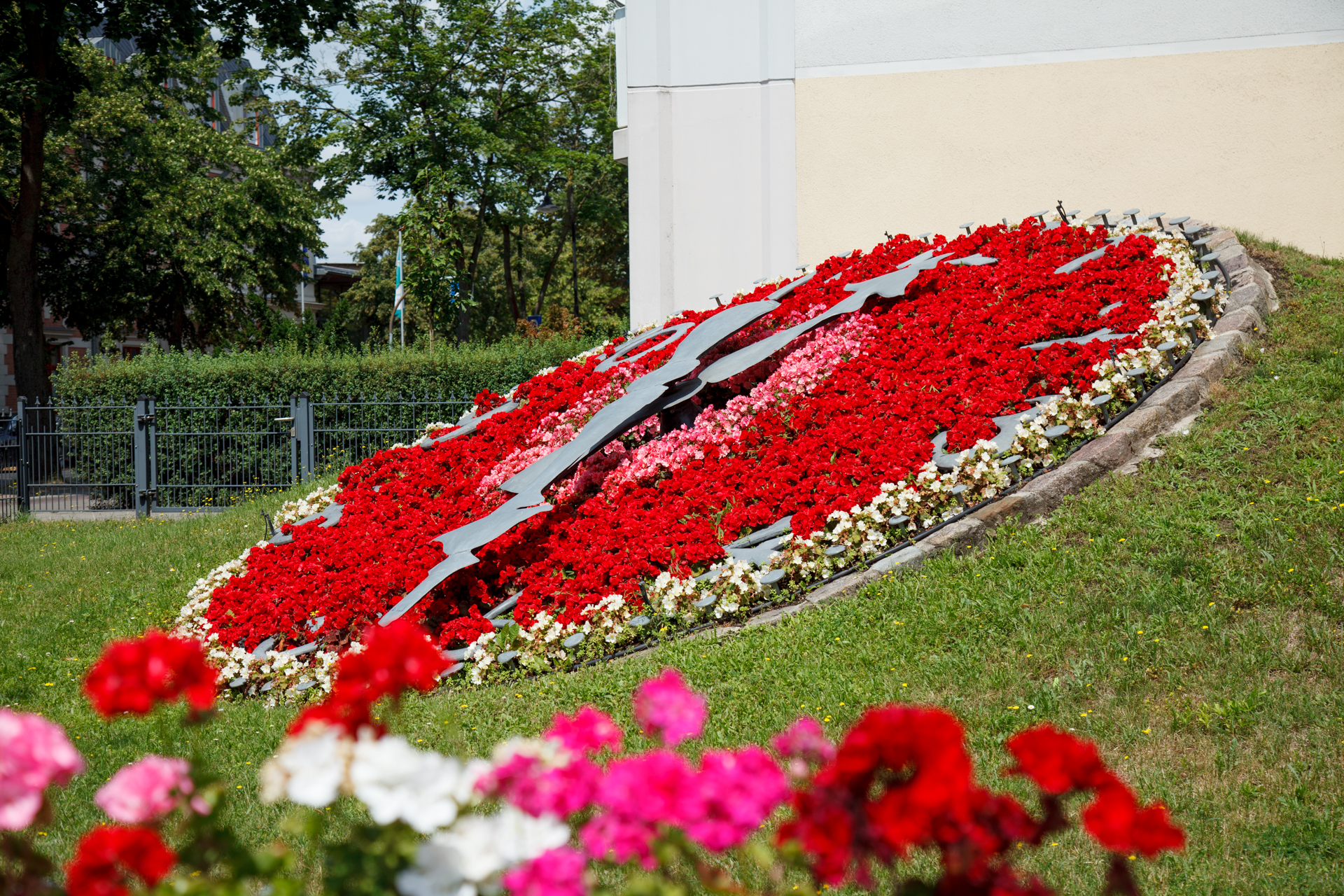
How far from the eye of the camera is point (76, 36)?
16.6m

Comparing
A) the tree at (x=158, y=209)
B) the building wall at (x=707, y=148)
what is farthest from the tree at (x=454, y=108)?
the building wall at (x=707, y=148)

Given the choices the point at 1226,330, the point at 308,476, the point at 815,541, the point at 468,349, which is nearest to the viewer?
the point at 815,541

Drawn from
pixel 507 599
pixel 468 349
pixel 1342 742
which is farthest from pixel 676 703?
pixel 468 349

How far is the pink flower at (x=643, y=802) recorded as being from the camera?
50.3 inches

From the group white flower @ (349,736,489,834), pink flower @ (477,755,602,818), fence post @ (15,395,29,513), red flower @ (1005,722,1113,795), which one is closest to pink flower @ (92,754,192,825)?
white flower @ (349,736,489,834)

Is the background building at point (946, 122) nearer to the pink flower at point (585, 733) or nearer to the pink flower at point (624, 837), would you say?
the pink flower at point (585, 733)

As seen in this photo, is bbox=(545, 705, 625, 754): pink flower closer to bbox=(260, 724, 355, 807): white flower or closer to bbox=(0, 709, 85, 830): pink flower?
bbox=(260, 724, 355, 807): white flower

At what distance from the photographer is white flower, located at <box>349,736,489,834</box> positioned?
1251 millimetres

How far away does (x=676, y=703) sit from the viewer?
1.46 metres

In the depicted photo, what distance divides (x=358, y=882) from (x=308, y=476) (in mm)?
13555

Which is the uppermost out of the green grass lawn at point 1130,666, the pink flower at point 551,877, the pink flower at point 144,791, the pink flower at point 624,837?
the pink flower at point 144,791

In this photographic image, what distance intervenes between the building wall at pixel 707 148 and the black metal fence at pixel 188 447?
12.0ft

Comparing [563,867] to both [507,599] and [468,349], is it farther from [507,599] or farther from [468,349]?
[468,349]

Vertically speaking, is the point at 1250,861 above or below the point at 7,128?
below
